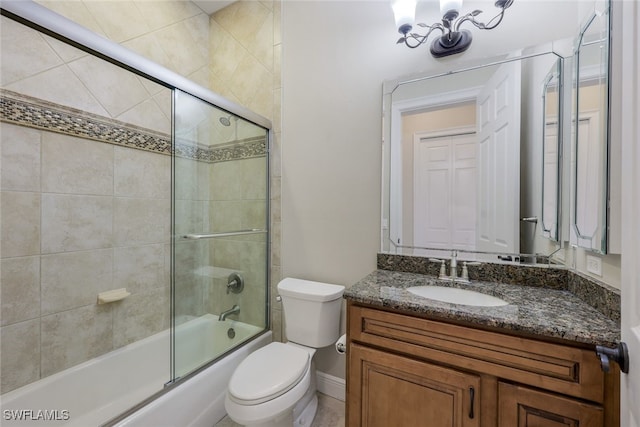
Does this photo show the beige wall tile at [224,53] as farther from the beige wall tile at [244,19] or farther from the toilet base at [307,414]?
the toilet base at [307,414]

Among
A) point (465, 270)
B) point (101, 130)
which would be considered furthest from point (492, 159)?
point (101, 130)

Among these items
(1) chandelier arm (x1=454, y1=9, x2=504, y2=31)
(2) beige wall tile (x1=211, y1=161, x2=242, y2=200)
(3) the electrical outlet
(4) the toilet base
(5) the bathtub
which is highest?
(1) chandelier arm (x1=454, y1=9, x2=504, y2=31)

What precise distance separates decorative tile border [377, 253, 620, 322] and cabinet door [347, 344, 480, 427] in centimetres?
49

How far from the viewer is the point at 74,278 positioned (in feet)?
4.70

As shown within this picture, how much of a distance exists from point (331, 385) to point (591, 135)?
6.06ft

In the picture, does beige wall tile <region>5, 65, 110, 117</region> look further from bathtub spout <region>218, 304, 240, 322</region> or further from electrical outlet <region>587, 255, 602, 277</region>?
electrical outlet <region>587, 255, 602, 277</region>

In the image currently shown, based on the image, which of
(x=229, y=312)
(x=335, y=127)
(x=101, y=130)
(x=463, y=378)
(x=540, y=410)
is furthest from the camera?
(x=229, y=312)

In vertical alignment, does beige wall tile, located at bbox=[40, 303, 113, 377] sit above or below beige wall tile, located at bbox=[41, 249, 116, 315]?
below

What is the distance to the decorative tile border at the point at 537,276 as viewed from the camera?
33.9 inches

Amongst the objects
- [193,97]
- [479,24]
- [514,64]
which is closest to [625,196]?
[514,64]

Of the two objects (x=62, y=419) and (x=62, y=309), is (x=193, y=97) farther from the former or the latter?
(x=62, y=419)

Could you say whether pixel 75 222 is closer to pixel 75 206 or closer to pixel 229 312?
pixel 75 206

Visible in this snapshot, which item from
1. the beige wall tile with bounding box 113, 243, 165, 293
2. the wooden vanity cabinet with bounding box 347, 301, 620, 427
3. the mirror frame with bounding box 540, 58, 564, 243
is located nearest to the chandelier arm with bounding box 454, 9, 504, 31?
the mirror frame with bounding box 540, 58, 564, 243

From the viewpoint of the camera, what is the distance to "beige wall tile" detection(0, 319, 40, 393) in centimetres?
120
